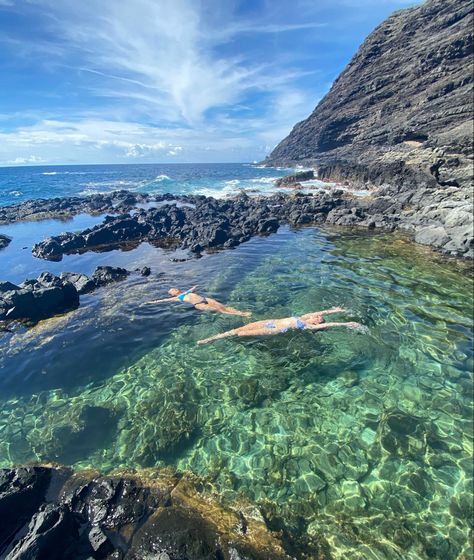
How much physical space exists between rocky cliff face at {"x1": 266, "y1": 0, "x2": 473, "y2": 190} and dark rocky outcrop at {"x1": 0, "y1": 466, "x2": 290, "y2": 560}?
122ft

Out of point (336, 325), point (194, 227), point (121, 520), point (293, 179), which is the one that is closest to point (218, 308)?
point (336, 325)

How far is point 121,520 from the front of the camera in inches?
232

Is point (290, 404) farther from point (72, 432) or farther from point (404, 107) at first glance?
point (404, 107)

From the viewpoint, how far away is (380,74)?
108m

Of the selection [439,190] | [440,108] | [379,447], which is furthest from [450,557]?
[440,108]

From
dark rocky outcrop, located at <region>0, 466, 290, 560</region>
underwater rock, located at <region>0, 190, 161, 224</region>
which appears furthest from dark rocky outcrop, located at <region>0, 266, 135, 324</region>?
underwater rock, located at <region>0, 190, 161, 224</region>

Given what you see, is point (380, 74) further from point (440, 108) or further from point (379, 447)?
point (379, 447)

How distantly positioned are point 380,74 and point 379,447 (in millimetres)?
133162

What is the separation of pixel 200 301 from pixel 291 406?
288 inches

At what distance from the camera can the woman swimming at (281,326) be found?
11.8 meters

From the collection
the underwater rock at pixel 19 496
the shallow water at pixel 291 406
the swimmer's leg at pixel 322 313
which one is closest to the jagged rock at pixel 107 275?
the shallow water at pixel 291 406

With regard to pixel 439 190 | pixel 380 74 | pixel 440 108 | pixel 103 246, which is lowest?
pixel 103 246

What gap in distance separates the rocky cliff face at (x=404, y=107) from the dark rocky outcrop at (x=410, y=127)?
227 millimetres

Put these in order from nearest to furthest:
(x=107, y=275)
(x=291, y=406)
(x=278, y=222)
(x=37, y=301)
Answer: (x=291, y=406) → (x=37, y=301) → (x=107, y=275) → (x=278, y=222)
